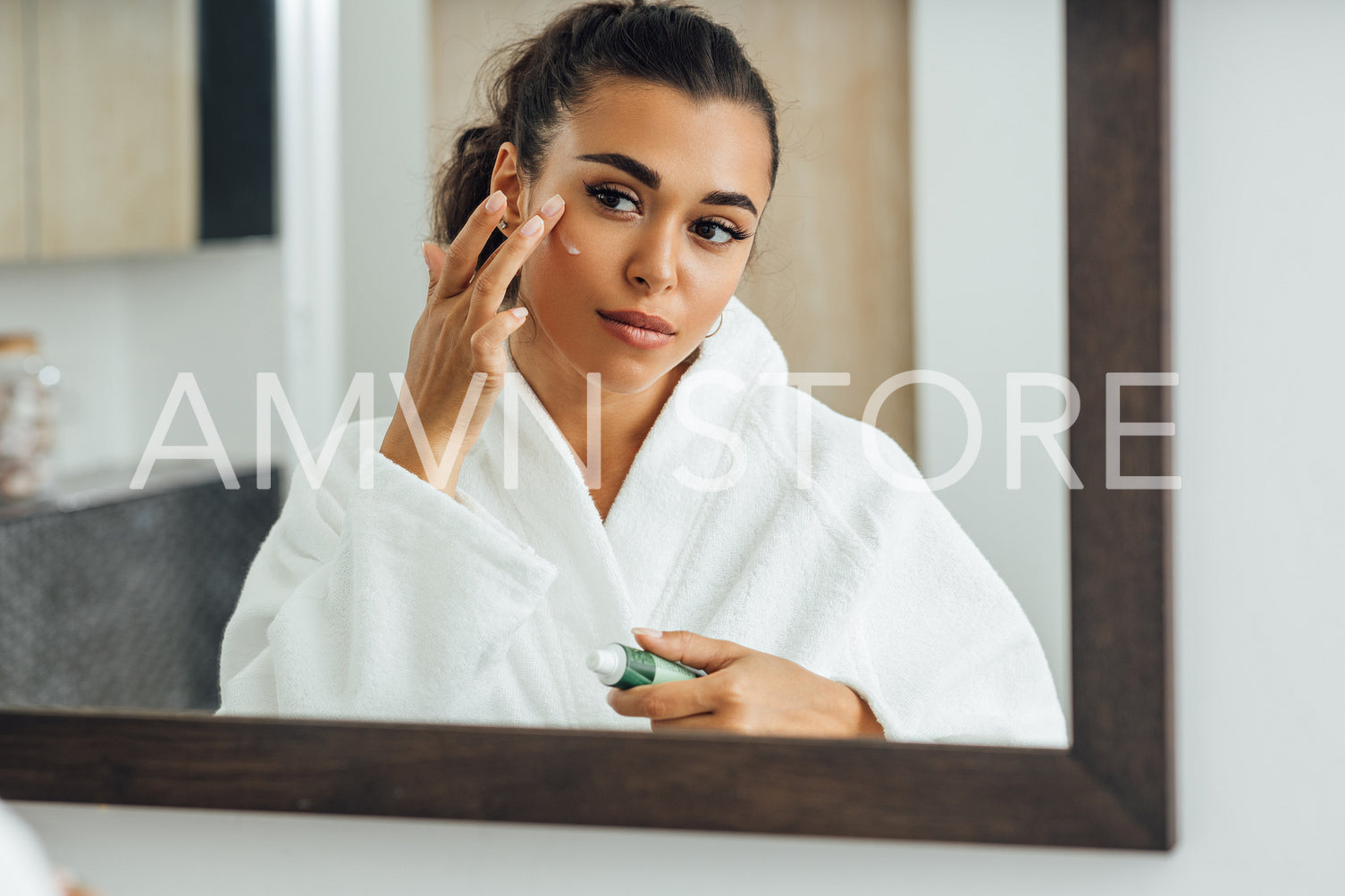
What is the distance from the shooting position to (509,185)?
0.50 metres

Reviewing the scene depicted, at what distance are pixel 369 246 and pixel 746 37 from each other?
0.22 meters

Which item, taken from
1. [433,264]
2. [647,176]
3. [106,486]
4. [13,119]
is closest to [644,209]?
[647,176]

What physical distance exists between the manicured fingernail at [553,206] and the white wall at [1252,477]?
11.3 inches

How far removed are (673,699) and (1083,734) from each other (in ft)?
0.61

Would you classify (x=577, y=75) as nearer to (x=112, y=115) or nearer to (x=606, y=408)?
(x=606, y=408)

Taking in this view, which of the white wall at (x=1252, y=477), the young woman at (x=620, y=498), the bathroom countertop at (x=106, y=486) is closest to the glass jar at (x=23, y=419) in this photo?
the bathroom countertop at (x=106, y=486)

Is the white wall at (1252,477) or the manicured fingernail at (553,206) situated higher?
the manicured fingernail at (553,206)

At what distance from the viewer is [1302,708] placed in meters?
0.46

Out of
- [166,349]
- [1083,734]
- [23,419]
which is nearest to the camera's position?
[1083,734]

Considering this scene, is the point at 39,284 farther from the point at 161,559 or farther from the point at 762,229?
the point at 762,229

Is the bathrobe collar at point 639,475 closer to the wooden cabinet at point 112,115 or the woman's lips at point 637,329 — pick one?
the woman's lips at point 637,329

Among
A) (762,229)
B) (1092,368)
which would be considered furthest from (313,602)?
(1092,368)

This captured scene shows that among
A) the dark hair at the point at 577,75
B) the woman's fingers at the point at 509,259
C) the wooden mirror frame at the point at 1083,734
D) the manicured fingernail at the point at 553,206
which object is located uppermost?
the dark hair at the point at 577,75

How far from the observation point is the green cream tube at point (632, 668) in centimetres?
47
